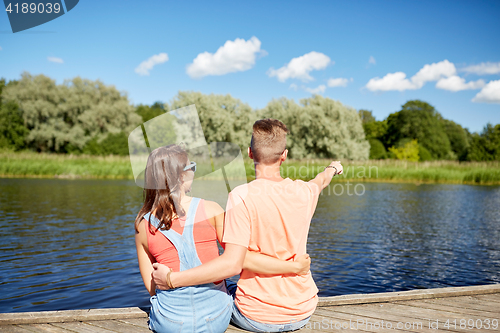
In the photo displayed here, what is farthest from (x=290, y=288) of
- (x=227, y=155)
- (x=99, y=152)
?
(x=99, y=152)

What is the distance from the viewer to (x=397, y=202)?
59.6ft

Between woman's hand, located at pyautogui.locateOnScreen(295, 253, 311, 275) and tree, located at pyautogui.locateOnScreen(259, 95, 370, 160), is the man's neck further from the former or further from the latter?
tree, located at pyautogui.locateOnScreen(259, 95, 370, 160)

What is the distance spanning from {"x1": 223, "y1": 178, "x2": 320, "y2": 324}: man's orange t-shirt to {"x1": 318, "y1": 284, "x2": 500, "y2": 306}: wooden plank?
3.22ft

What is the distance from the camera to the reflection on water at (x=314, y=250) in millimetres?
6312

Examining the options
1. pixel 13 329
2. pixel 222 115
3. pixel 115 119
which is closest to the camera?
pixel 13 329

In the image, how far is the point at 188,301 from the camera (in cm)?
227

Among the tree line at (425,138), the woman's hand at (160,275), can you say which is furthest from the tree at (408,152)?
the woman's hand at (160,275)

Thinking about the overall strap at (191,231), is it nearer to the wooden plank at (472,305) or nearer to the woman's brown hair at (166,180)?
the woman's brown hair at (166,180)

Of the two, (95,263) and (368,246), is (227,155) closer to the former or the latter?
(95,263)

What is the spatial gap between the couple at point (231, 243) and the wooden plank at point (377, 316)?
0.84 metres

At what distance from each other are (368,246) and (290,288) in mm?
7922

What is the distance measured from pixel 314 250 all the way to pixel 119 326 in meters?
6.84

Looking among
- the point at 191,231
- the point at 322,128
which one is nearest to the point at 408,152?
the point at 322,128

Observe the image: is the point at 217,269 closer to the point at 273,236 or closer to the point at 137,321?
the point at 273,236
